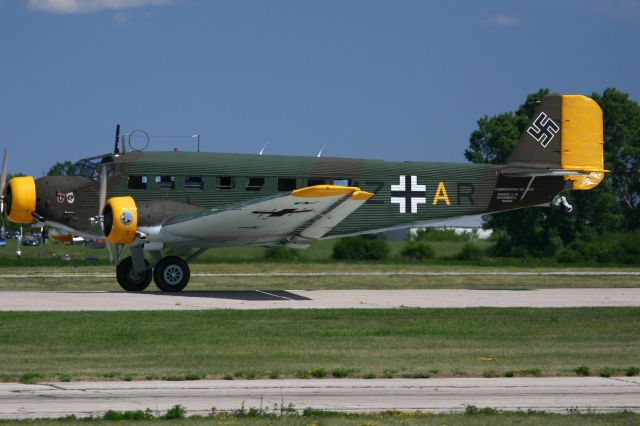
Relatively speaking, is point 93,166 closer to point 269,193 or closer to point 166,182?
point 166,182

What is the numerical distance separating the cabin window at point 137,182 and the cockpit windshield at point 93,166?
0.58 m

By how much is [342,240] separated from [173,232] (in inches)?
824

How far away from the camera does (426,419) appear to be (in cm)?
1098

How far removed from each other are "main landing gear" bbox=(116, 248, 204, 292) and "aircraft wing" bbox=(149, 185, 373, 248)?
612 millimetres

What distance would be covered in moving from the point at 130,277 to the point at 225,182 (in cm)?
369

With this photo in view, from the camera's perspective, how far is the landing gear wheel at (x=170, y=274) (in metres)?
26.4

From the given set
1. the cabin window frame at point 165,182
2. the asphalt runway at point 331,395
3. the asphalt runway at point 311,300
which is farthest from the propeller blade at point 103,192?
the asphalt runway at point 331,395

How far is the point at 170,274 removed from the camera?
26.5 m

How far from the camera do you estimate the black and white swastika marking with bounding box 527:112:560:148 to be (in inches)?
1222

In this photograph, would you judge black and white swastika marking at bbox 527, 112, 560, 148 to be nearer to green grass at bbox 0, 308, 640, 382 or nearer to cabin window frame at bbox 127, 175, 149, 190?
green grass at bbox 0, 308, 640, 382

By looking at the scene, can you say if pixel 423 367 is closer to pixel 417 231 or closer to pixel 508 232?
pixel 417 231

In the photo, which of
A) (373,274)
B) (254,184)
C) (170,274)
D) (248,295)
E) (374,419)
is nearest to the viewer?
(374,419)

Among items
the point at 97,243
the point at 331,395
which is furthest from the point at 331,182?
the point at 331,395

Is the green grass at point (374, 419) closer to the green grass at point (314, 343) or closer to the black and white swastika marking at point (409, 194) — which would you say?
the green grass at point (314, 343)
